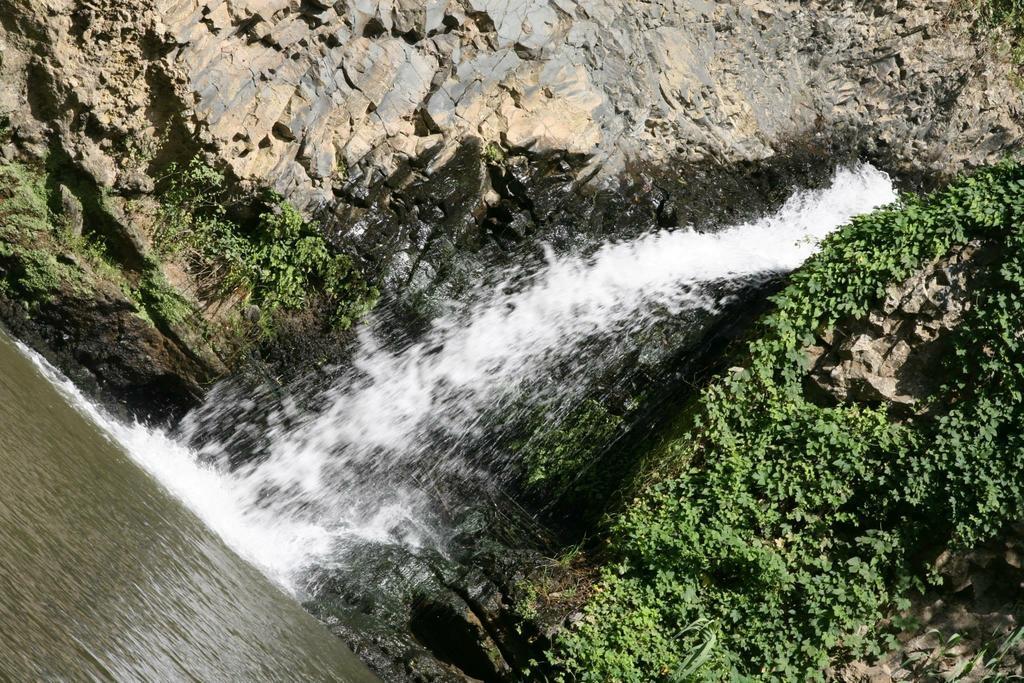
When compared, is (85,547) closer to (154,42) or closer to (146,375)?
(146,375)

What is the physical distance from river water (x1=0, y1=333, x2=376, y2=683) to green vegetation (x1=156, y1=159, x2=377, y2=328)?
5.18 ft

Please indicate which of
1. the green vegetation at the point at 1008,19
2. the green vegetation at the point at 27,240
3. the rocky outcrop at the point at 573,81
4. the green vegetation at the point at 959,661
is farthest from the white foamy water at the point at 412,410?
the green vegetation at the point at 1008,19

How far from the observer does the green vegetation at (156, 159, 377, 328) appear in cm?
793

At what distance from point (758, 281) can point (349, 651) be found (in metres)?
4.94

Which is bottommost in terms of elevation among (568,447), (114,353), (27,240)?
(114,353)

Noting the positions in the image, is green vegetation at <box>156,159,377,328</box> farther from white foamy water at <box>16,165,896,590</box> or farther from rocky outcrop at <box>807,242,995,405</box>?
rocky outcrop at <box>807,242,995,405</box>

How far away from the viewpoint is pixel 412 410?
26.8 feet

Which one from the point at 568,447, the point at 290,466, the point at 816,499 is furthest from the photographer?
the point at 568,447

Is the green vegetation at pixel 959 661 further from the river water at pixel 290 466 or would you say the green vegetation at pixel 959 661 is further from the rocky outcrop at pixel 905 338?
the river water at pixel 290 466

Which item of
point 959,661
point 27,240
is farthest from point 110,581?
point 959,661

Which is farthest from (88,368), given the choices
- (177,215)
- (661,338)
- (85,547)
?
(661,338)

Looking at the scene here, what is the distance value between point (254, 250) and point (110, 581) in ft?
12.3

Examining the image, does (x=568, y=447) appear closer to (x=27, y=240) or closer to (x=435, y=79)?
(x=435, y=79)

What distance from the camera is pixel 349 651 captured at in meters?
6.55
